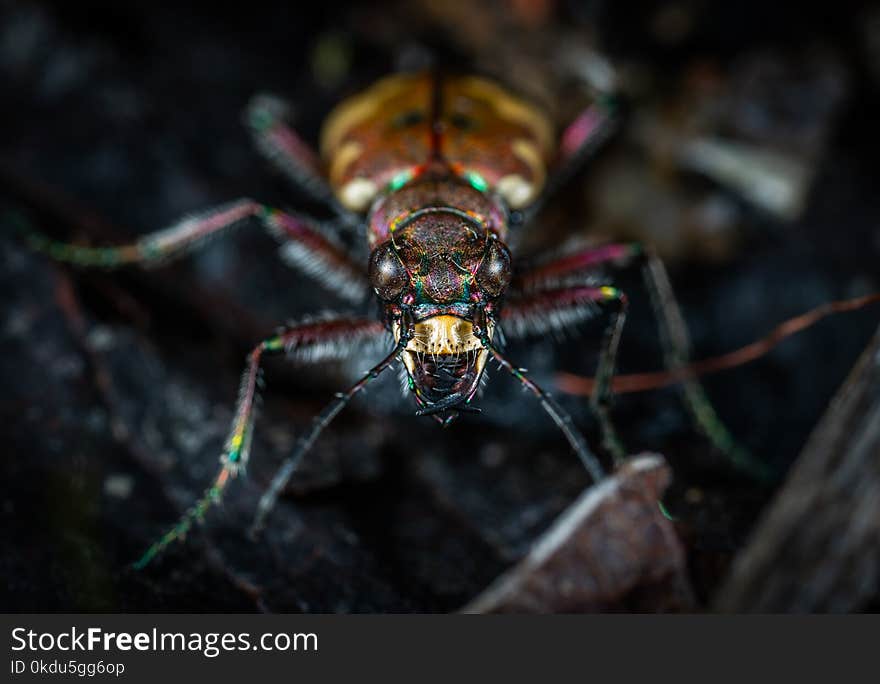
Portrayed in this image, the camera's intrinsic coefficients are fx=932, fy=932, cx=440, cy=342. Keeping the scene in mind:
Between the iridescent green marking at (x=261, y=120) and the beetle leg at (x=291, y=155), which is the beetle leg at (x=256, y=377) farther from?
the iridescent green marking at (x=261, y=120)

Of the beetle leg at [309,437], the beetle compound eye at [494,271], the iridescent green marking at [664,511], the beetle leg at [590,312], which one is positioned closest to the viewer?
the iridescent green marking at [664,511]

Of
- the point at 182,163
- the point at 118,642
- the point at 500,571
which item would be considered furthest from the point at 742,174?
the point at 118,642

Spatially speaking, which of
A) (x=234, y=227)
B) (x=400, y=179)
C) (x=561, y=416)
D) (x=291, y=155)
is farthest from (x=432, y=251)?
(x=291, y=155)

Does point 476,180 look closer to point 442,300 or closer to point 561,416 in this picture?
point 442,300

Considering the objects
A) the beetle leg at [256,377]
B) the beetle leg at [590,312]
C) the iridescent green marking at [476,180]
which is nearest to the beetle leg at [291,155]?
the iridescent green marking at [476,180]

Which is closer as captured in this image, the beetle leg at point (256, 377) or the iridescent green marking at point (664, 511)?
the iridescent green marking at point (664, 511)

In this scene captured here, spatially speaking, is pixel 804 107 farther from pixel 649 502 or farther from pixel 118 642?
pixel 118 642

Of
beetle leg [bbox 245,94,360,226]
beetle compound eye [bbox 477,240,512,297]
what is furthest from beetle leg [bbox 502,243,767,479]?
beetle leg [bbox 245,94,360,226]
